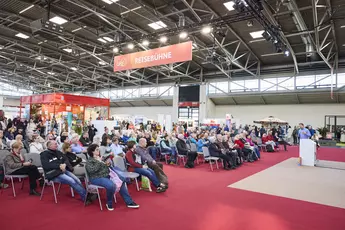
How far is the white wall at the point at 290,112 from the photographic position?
16.7m

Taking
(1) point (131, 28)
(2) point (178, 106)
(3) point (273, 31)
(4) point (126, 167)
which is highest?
(1) point (131, 28)

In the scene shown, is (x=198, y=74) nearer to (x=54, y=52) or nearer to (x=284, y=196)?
(x=54, y=52)

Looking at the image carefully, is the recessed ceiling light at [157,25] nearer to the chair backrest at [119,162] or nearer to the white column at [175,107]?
the chair backrest at [119,162]

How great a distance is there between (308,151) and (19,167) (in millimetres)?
8071

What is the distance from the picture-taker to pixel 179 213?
3.53m

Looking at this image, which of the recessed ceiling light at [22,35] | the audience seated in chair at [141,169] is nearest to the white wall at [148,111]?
the recessed ceiling light at [22,35]

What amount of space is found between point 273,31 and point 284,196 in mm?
6763

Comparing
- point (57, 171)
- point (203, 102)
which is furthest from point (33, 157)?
point (203, 102)

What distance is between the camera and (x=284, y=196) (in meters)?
4.53

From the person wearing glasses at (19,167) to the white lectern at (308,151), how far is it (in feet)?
24.9

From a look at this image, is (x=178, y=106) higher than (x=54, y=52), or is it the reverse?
(x=54, y=52)

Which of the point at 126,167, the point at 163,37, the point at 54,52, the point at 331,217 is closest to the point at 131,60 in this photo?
the point at 163,37

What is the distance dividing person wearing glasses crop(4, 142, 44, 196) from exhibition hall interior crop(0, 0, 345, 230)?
0.02m

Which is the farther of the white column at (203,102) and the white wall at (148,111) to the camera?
the white wall at (148,111)
